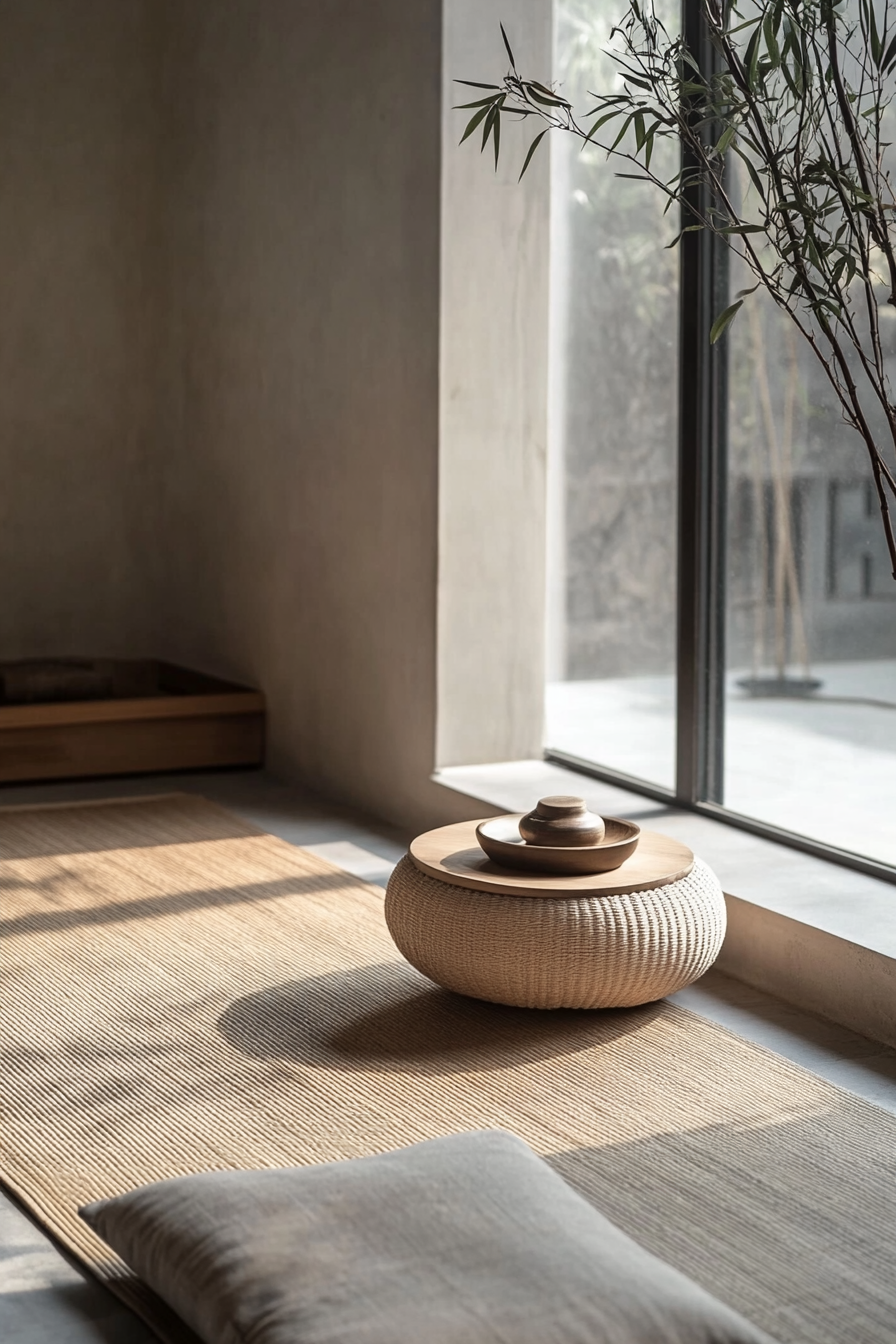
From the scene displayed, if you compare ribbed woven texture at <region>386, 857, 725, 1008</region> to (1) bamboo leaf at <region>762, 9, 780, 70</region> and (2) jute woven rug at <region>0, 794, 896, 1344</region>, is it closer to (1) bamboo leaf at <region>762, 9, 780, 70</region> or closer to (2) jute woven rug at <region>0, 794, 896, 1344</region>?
(2) jute woven rug at <region>0, 794, 896, 1344</region>

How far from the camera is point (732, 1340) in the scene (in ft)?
5.32

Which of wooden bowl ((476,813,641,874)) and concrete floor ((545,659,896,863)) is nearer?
wooden bowl ((476,813,641,874))

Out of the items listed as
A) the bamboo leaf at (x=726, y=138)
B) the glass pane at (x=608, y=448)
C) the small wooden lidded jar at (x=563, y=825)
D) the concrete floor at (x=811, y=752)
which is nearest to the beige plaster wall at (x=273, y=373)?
the glass pane at (x=608, y=448)

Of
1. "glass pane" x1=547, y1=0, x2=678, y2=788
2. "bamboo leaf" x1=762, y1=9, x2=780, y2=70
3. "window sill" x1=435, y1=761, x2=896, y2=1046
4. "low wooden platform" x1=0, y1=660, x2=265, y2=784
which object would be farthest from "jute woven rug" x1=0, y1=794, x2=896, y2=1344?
"bamboo leaf" x1=762, y1=9, x2=780, y2=70

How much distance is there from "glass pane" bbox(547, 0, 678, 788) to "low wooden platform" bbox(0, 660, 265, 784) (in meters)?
1.18

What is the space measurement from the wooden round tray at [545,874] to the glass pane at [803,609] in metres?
0.59

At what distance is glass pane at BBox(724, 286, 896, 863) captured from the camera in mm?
3350

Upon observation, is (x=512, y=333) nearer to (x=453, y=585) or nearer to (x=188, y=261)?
(x=453, y=585)

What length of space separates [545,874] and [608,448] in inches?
68.4

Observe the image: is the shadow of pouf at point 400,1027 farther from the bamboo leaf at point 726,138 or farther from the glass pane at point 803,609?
the bamboo leaf at point 726,138

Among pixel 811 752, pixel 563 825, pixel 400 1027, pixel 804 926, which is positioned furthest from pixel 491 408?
pixel 400 1027

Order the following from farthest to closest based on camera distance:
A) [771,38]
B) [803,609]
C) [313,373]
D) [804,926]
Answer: [313,373], [803,609], [804,926], [771,38]

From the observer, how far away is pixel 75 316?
584 centimetres

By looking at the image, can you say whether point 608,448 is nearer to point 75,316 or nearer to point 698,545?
point 698,545
